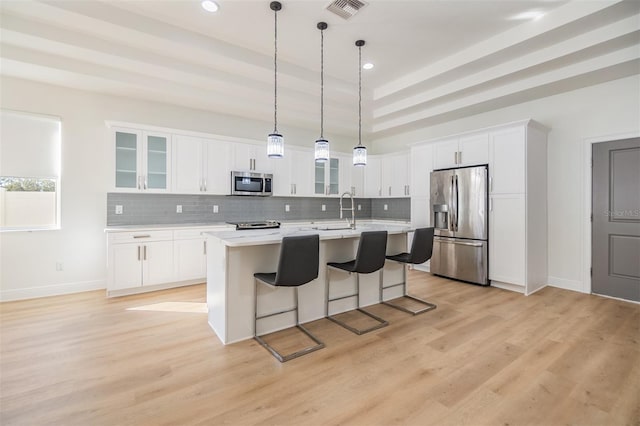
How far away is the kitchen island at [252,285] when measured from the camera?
8.53 ft

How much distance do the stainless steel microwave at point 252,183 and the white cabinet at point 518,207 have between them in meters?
3.61

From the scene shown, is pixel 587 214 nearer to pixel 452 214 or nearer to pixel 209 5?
pixel 452 214

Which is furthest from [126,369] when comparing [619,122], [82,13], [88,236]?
[619,122]

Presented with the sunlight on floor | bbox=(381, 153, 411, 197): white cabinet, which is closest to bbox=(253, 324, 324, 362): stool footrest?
the sunlight on floor

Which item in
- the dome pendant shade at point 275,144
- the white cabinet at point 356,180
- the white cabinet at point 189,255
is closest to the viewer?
the dome pendant shade at point 275,144

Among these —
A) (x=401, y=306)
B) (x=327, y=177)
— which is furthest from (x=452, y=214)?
(x=327, y=177)

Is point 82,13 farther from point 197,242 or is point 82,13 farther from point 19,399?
point 19,399

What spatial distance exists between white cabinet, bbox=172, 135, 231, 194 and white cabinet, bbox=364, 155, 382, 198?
3.18 m

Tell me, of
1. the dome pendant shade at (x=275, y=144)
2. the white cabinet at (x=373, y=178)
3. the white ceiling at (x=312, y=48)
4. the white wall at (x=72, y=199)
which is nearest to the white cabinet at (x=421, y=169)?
the white ceiling at (x=312, y=48)

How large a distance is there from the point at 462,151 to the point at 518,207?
3.89 feet

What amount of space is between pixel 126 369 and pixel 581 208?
561 cm

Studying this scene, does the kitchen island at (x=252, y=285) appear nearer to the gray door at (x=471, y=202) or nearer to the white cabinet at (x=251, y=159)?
the gray door at (x=471, y=202)

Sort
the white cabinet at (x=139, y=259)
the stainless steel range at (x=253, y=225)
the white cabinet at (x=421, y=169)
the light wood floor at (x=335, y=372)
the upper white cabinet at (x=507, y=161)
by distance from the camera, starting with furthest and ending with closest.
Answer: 1. the white cabinet at (x=421, y=169)
2. the stainless steel range at (x=253, y=225)
3. the upper white cabinet at (x=507, y=161)
4. the white cabinet at (x=139, y=259)
5. the light wood floor at (x=335, y=372)

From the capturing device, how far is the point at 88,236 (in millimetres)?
4250
